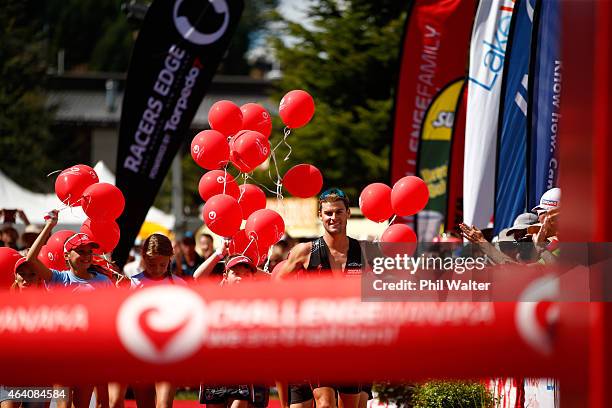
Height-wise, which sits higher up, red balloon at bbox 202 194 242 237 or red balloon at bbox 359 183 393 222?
red balloon at bbox 359 183 393 222

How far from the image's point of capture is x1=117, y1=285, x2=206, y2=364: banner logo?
3.08m

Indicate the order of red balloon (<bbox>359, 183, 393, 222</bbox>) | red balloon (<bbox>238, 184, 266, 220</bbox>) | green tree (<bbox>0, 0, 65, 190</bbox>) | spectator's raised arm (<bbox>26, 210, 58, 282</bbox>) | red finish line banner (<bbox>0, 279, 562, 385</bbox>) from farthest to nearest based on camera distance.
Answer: green tree (<bbox>0, 0, 65, 190</bbox>) < red balloon (<bbox>238, 184, 266, 220</bbox>) < red balloon (<bbox>359, 183, 393, 222</bbox>) < spectator's raised arm (<bbox>26, 210, 58, 282</bbox>) < red finish line banner (<bbox>0, 279, 562, 385</bbox>)

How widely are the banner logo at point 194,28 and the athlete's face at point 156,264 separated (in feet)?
17.1

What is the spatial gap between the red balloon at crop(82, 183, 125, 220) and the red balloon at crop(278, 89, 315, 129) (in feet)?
6.43

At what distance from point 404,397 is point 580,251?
7.16 m

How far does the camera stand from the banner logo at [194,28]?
12.4m

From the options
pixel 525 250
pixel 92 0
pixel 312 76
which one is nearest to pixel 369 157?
pixel 312 76

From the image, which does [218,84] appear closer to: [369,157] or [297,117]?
[369,157]

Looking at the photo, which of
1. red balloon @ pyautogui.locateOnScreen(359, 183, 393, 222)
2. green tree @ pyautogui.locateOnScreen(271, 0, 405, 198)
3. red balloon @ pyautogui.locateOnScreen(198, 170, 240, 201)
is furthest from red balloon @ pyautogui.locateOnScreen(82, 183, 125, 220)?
green tree @ pyautogui.locateOnScreen(271, 0, 405, 198)

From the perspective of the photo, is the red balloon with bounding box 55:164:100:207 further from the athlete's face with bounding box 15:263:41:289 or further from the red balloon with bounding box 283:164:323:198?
the red balloon with bounding box 283:164:323:198

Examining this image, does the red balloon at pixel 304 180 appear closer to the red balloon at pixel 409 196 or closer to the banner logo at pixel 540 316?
the red balloon at pixel 409 196

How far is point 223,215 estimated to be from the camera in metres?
8.95

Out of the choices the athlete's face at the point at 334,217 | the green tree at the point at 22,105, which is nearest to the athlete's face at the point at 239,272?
the athlete's face at the point at 334,217

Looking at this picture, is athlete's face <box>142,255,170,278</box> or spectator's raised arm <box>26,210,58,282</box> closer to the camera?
spectator's raised arm <box>26,210,58,282</box>
